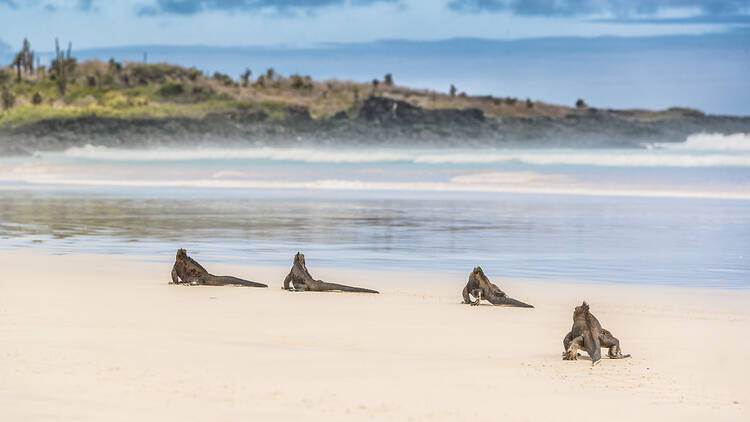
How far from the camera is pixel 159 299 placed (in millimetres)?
10320

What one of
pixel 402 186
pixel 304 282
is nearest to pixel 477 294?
pixel 304 282

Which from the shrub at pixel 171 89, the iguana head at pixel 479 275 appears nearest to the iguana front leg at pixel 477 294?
the iguana head at pixel 479 275

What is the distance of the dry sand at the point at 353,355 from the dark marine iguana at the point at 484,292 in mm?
184

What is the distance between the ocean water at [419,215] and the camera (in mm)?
14781

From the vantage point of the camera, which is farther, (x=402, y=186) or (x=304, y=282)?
(x=402, y=186)

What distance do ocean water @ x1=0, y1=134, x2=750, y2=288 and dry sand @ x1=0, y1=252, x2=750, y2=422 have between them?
9.75ft

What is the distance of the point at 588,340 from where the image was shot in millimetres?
7562

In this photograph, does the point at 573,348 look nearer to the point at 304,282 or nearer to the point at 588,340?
the point at 588,340

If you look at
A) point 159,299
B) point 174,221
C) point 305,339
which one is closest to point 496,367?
point 305,339

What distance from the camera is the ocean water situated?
48.5 feet

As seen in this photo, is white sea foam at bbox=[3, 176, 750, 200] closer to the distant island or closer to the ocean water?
the ocean water

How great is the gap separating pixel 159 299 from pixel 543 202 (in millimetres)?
19605

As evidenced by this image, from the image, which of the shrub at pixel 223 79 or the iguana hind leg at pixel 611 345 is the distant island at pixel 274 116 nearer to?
the shrub at pixel 223 79

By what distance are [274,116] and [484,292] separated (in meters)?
68.8
